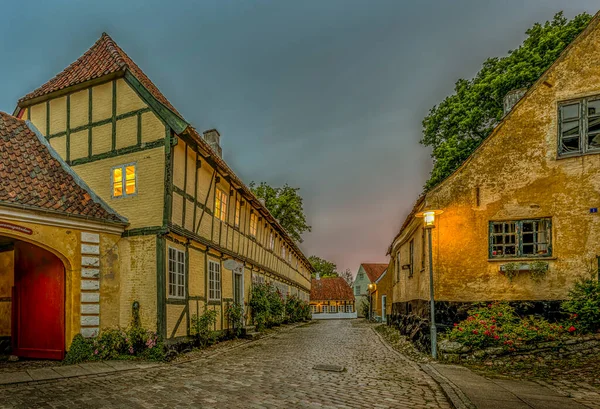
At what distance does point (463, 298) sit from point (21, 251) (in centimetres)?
1149

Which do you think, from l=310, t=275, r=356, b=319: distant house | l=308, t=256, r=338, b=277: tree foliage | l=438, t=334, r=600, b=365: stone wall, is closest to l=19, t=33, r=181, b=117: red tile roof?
l=438, t=334, r=600, b=365: stone wall

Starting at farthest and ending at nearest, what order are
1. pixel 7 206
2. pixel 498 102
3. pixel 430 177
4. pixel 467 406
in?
pixel 430 177 < pixel 498 102 < pixel 7 206 < pixel 467 406

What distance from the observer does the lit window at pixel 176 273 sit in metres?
9.98

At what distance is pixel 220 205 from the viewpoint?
43.6 ft

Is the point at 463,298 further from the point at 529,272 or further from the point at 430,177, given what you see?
the point at 430,177

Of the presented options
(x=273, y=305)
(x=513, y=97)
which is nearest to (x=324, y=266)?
(x=273, y=305)

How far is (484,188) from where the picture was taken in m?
9.67

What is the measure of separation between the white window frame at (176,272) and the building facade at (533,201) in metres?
6.79

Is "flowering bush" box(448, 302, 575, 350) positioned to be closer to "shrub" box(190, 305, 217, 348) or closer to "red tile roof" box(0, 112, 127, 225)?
"shrub" box(190, 305, 217, 348)

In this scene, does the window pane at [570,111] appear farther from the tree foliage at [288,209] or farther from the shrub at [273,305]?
the tree foliage at [288,209]

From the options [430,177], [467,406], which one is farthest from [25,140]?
[430,177]

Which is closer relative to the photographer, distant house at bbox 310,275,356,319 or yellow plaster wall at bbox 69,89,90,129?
yellow plaster wall at bbox 69,89,90,129

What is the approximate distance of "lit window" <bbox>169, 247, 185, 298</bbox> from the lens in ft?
32.8

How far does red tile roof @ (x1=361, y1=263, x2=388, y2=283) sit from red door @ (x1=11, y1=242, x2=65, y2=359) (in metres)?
42.2
